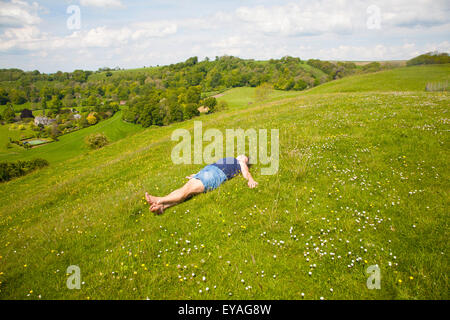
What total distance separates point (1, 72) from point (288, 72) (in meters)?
240

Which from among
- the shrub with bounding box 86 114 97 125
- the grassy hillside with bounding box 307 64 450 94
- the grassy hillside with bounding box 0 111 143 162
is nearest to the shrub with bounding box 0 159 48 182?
the grassy hillside with bounding box 0 111 143 162

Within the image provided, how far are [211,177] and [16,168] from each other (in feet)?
124

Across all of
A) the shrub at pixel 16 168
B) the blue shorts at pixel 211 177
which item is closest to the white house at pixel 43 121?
the shrub at pixel 16 168

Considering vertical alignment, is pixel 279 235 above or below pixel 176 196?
below

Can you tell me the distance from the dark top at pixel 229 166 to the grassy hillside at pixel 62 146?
217 ft

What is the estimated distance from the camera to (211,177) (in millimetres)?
8812

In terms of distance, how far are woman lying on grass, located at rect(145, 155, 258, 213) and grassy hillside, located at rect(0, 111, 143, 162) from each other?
6622cm

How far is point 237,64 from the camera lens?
194 meters

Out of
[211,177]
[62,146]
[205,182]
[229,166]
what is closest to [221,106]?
[62,146]

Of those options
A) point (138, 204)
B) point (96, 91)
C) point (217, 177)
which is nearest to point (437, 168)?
point (217, 177)

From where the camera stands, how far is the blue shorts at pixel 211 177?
865cm

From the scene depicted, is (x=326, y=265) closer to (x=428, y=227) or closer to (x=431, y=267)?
(x=431, y=267)

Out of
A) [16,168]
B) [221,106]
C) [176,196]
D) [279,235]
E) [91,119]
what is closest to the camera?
[279,235]

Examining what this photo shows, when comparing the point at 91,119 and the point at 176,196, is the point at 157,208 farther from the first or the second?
the point at 91,119
